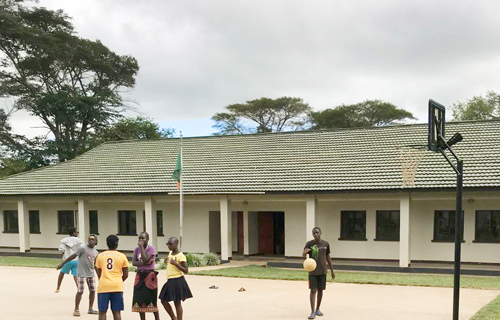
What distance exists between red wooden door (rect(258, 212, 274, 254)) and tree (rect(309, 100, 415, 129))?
33282 mm

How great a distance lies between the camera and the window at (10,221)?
102 ft

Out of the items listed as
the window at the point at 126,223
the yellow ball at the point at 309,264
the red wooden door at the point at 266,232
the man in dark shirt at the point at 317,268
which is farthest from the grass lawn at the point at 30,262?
the yellow ball at the point at 309,264

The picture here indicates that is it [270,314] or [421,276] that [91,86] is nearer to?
[421,276]

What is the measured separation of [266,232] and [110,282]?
16.9 meters

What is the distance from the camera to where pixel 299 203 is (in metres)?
24.4

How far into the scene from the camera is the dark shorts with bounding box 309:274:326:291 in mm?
11648

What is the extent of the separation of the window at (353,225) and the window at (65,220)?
43.8 ft

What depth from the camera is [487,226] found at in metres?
21.4

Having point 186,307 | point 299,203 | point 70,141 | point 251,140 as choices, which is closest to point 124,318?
point 186,307

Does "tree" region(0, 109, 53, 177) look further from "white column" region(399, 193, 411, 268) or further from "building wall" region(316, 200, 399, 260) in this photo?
"white column" region(399, 193, 411, 268)

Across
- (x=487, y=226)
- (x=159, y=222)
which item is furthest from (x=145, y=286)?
(x=159, y=222)

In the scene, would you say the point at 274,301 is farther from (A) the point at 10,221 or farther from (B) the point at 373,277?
(A) the point at 10,221

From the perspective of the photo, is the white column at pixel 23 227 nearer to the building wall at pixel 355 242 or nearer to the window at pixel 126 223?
the window at pixel 126 223

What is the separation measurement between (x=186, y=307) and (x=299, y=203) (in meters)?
11.8
